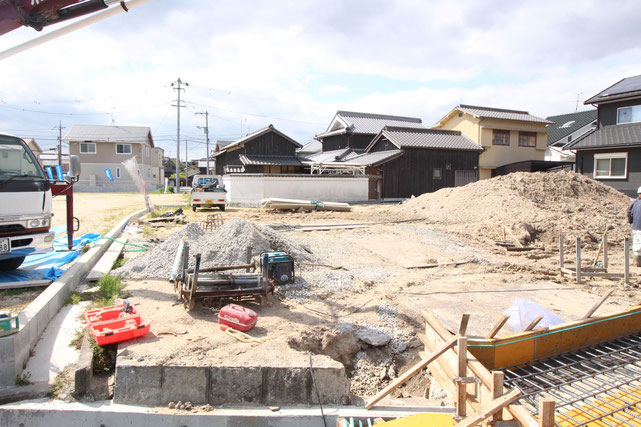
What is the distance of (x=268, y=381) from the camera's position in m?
3.63

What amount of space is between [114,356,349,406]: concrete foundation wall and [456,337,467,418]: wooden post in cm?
100

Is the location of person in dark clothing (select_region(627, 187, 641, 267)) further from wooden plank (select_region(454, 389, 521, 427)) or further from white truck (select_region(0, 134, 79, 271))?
white truck (select_region(0, 134, 79, 271))

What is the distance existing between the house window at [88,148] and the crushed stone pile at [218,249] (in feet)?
127

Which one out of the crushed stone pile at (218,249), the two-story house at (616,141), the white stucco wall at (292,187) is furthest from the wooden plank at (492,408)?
the two-story house at (616,141)

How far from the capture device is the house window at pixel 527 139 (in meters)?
31.1

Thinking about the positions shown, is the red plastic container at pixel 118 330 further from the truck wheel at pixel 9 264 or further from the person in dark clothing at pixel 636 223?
the person in dark clothing at pixel 636 223

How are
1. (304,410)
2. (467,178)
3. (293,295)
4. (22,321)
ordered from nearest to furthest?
1. (304,410)
2. (22,321)
3. (293,295)
4. (467,178)

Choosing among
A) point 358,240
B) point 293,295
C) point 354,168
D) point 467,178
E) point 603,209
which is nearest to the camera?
point 293,295

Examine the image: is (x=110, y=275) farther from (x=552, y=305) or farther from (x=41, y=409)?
(x=552, y=305)

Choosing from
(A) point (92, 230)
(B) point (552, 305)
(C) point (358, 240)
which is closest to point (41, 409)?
(B) point (552, 305)

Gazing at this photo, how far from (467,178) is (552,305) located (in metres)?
23.6

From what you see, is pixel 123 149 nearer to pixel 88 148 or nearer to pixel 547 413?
pixel 88 148

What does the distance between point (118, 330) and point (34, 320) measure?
3.31 feet

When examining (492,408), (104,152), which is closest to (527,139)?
(492,408)
